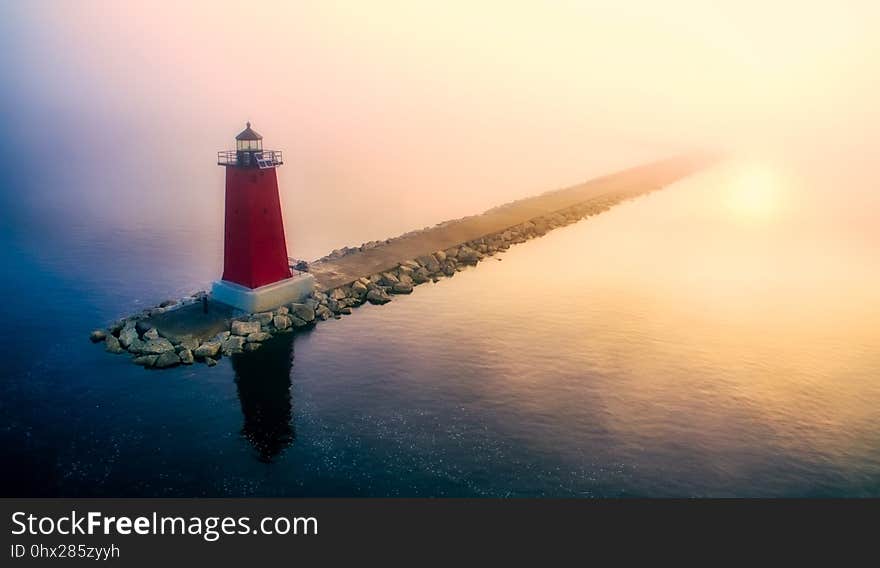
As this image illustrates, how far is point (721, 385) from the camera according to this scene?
98.5ft

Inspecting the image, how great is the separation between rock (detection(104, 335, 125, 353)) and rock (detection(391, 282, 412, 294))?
1783cm

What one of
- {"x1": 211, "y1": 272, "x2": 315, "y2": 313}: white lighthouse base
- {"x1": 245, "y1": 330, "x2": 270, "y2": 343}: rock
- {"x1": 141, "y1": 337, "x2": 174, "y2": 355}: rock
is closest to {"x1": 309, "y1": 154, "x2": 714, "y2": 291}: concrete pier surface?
{"x1": 211, "y1": 272, "x2": 315, "y2": 313}: white lighthouse base

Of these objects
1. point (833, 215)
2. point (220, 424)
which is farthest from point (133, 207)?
point (833, 215)

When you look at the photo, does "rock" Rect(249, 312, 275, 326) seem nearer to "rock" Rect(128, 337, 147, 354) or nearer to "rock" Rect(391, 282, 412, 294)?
"rock" Rect(128, 337, 147, 354)

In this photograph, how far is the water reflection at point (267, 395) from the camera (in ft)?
82.0

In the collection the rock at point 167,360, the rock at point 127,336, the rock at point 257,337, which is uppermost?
the rock at point 127,336

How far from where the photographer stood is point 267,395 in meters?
28.7

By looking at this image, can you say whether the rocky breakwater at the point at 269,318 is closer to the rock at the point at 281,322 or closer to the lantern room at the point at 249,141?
the rock at the point at 281,322

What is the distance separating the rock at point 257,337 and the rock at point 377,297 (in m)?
8.63

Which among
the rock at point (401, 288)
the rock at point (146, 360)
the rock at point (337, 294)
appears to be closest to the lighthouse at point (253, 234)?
the rock at point (337, 294)

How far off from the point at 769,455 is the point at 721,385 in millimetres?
6111

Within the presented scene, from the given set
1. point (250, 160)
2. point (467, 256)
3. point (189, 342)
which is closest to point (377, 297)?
point (250, 160)

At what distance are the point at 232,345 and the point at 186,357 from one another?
2428mm

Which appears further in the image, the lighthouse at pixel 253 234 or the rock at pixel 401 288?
the rock at pixel 401 288
